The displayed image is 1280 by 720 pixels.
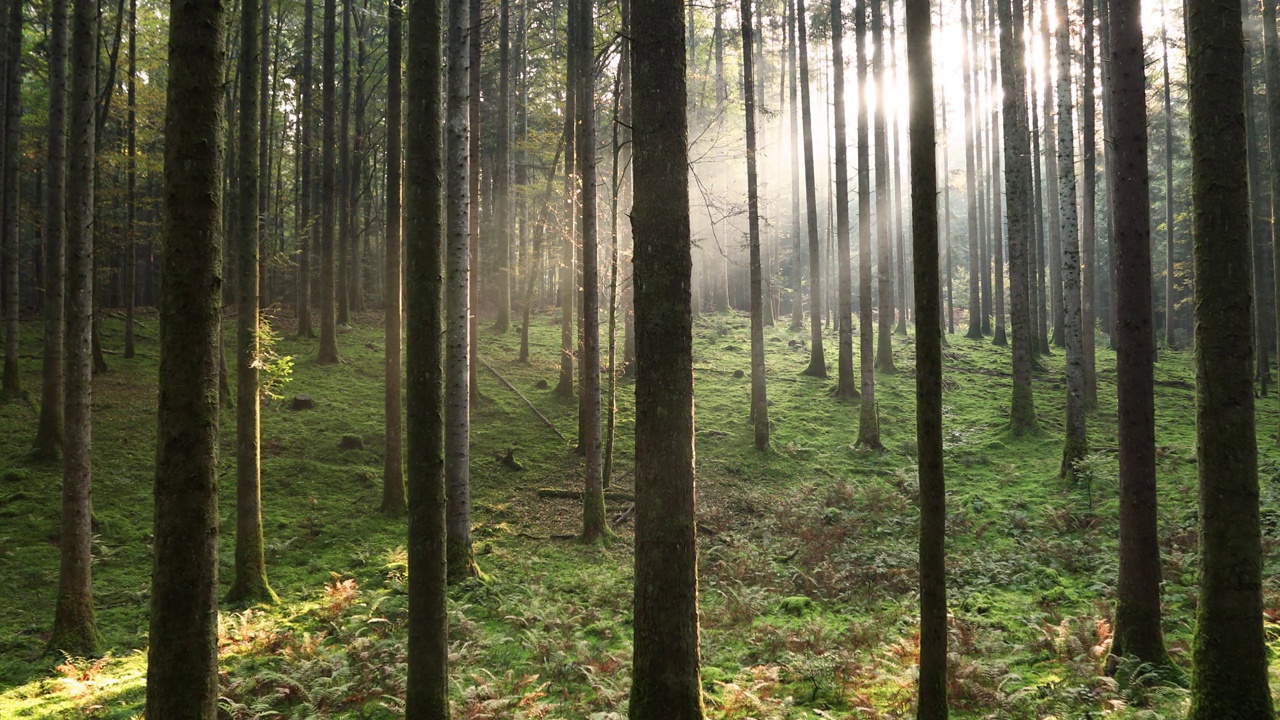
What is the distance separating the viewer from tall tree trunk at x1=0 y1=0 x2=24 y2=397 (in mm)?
14336

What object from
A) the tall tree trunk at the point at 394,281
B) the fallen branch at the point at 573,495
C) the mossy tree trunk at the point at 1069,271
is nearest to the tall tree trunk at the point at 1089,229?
the mossy tree trunk at the point at 1069,271

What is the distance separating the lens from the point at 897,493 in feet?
46.1

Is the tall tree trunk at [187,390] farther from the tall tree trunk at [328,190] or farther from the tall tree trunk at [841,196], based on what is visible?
the tall tree trunk at [328,190]

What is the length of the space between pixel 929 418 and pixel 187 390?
4.82 metres

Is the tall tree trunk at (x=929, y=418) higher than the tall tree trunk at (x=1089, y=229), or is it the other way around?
the tall tree trunk at (x=1089, y=229)

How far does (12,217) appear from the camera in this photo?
15.6 metres

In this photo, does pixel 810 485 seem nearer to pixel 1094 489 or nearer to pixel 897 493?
pixel 897 493

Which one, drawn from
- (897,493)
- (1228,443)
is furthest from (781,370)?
(1228,443)

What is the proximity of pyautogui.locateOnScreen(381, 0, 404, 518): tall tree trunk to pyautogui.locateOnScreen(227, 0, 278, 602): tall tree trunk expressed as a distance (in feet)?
9.20

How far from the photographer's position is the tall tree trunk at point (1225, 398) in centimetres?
445

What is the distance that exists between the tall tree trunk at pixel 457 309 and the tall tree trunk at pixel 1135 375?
25.8ft

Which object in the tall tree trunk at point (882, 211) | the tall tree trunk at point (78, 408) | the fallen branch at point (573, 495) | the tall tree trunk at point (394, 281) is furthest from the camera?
the tall tree trunk at point (882, 211)

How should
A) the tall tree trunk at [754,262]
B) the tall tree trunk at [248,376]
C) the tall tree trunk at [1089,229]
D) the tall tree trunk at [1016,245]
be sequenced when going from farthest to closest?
the tall tree trunk at [1089,229]
the tall tree trunk at [754,262]
the tall tree trunk at [1016,245]
the tall tree trunk at [248,376]

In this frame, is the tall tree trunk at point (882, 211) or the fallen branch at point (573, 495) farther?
the tall tree trunk at point (882, 211)
